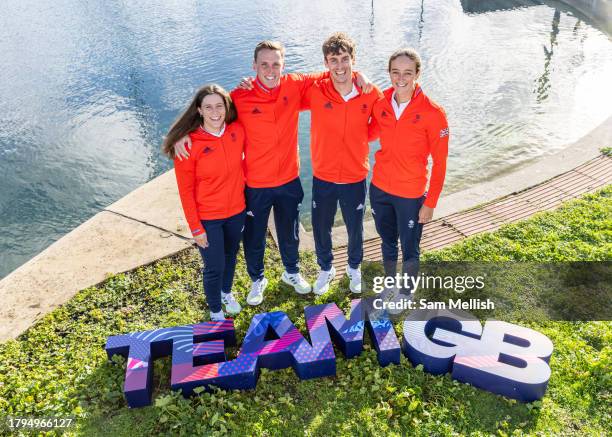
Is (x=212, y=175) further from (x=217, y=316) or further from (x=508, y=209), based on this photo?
(x=508, y=209)

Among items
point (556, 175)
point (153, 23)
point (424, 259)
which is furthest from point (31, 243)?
point (153, 23)

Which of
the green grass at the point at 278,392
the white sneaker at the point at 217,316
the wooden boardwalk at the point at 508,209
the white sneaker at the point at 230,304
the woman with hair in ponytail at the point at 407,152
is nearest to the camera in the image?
the green grass at the point at 278,392

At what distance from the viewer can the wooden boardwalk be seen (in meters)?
6.62

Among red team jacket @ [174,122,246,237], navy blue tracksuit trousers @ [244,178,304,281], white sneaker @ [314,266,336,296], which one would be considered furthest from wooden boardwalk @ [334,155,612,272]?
red team jacket @ [174,122,246,237]

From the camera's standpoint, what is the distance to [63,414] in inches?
179

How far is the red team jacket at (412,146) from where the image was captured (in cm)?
446

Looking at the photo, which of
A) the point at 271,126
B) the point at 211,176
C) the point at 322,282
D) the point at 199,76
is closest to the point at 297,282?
the point at 322,282

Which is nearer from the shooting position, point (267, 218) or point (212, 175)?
point (212, 175)

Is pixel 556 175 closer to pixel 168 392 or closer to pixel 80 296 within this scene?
pixel 168 392

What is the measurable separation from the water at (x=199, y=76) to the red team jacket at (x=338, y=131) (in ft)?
12.9

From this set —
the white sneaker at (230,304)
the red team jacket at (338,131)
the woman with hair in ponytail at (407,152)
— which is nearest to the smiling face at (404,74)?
the woman with hair in ponytail at (407,152)

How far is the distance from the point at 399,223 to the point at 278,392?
2085mm

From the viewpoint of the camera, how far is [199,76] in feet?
45.5

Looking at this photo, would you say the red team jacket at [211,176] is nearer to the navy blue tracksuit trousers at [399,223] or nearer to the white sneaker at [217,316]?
the white sneaker at [217,316]
